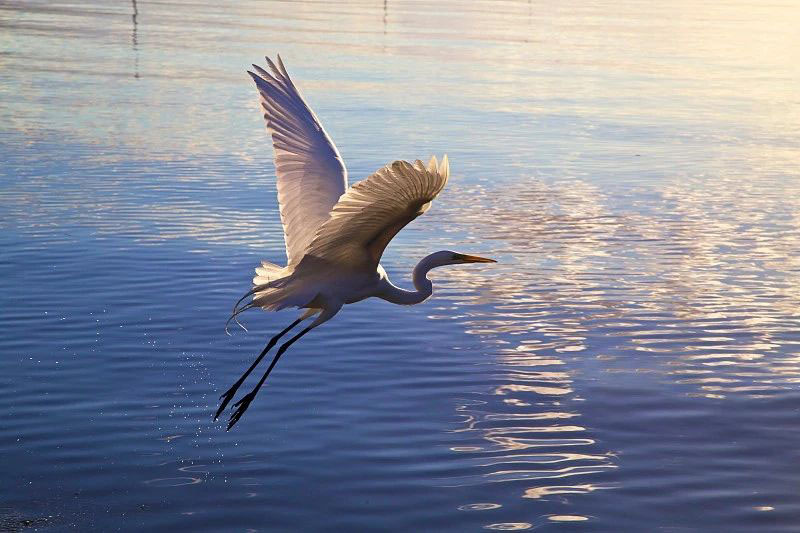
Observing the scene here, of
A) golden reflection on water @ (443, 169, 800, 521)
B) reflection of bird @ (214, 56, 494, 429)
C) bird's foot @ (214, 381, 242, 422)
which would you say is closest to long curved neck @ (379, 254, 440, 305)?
reflection of bird @ (214, 56, 494, 429)

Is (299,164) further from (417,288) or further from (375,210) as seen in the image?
(375,210)

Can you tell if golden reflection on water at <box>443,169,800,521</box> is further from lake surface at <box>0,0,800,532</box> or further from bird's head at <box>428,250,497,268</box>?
bird's head at <box>428,250,497,268</box>

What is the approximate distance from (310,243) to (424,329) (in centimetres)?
337

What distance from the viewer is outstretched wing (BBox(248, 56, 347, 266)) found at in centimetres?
949

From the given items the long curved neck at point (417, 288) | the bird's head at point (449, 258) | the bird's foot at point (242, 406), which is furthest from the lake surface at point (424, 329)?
the bird's head at point (449, 258)

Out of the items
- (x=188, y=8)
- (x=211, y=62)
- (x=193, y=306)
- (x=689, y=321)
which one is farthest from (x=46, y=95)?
(x=188, y=8)

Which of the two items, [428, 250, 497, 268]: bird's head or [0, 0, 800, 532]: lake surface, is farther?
[428, 250, 497, 268]: bird's head

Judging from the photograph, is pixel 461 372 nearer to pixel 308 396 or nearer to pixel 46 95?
pixel 308 396

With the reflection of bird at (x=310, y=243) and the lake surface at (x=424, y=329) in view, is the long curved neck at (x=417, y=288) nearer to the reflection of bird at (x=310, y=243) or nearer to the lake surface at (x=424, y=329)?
the reflection of bird at (x=310, y=243)

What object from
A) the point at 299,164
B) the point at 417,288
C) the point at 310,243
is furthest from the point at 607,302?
the point at 310,243

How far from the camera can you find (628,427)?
935 cm

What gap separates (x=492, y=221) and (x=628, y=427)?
7293 mm

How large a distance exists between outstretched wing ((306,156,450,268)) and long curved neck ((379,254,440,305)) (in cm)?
48

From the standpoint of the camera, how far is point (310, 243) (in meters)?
8.56
